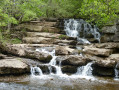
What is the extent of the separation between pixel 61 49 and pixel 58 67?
241cm

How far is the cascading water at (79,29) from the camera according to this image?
2052cm

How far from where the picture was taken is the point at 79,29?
21141mm

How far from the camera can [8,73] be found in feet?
31.2

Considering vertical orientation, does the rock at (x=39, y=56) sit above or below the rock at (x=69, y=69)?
above

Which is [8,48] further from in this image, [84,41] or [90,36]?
[90,36]

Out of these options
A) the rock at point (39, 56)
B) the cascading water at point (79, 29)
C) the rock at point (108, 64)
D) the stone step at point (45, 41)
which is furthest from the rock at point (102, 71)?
the cascading water at point (79, 29)

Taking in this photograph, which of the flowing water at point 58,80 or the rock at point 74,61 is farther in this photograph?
the rock at point 74,61

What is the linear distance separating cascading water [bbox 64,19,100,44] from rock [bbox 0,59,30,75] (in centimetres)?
1144

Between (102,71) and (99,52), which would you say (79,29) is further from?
(102,71)

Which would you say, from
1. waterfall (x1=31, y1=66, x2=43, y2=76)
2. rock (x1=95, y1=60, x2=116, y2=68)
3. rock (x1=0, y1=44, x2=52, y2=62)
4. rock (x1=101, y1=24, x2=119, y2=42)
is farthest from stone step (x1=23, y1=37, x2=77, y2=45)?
waterfall (x1=31, y1=66, x2=43, y2=76)

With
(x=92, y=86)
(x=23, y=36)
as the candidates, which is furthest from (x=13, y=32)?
(x=92, y=86)

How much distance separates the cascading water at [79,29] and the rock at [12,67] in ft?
37.5

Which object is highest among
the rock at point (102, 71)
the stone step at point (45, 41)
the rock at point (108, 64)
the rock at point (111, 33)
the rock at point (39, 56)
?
the rock at point (111, 33)

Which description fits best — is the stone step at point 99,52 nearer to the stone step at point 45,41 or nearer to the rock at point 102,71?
the rock at point 102,71
